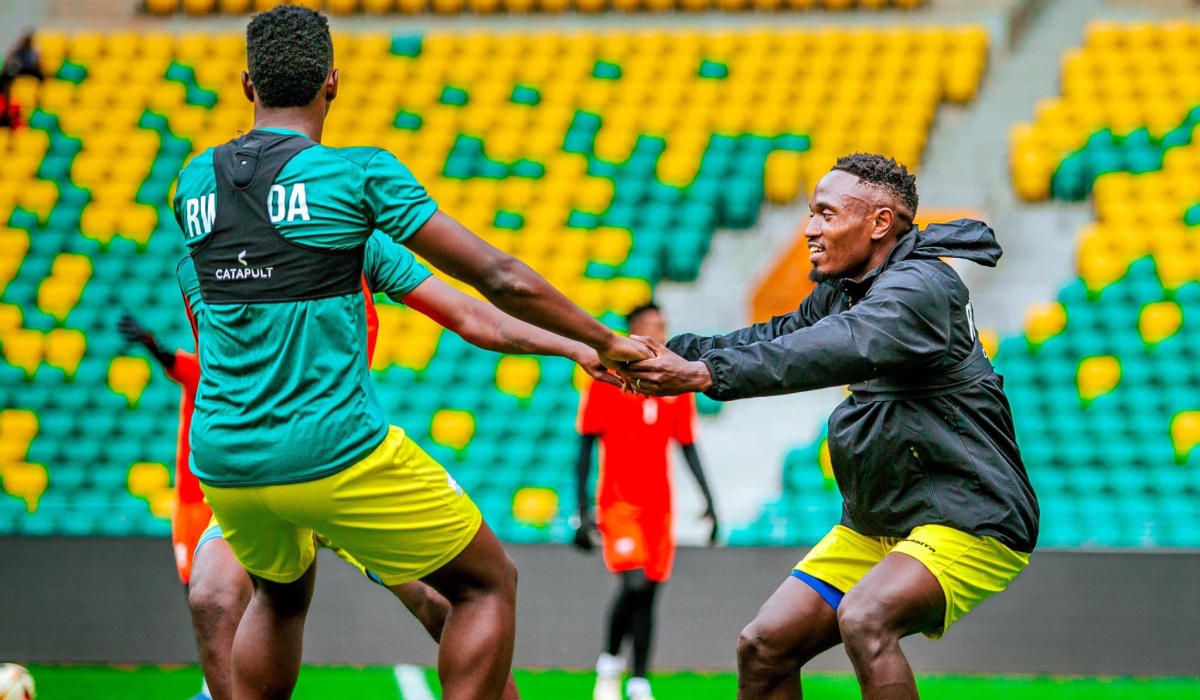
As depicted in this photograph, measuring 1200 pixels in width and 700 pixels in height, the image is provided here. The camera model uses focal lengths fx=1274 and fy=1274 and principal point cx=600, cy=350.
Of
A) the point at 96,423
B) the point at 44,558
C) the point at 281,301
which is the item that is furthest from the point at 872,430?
the point at 96,423

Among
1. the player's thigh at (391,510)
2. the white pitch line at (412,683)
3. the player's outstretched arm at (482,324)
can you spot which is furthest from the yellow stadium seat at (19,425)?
the player's thigh at (391,510)

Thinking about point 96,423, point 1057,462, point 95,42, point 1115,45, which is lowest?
point 96,423

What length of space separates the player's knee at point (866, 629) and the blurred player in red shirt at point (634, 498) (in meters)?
2.75

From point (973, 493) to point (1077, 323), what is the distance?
22.7ft

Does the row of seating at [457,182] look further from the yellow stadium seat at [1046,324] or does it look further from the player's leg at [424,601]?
the player's leg at [424,601]

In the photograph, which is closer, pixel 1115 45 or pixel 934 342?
pixel 934 342

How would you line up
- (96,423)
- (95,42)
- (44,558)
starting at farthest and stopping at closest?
(95,42)
(96,423)
(44,558)

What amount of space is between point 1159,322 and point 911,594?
7.16m

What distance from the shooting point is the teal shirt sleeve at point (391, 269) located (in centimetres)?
384

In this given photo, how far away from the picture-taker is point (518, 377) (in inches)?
404

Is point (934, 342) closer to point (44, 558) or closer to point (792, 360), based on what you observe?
point (792, 360)

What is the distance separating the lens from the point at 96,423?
9945 millimetres

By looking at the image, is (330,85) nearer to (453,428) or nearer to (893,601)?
(893,601)

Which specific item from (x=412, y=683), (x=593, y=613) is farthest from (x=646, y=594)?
(x=412, y=683)
